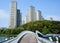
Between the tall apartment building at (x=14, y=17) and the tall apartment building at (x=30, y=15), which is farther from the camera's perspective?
the tall apartment building at (x=30, y=15)

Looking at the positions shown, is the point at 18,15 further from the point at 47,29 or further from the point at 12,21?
the point at 47,29

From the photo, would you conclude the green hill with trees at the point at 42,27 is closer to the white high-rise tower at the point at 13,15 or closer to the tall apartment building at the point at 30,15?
the white high-rise tower at the point at 13,15

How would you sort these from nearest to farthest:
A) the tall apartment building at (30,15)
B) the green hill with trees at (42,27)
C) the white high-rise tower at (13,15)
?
the green hill with trees at (42,27) < the white high-rise tower at (13,15) < the tall apartment building at (30,15)

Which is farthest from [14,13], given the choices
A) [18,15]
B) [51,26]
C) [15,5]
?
[51,26]

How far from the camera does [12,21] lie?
107562 millimetres

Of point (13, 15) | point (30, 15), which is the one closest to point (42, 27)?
point (13, 15)

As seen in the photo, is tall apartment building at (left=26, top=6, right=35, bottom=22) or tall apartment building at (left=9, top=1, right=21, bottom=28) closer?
tall apartment building at (left=9, top=1, right=21, bottom=28)

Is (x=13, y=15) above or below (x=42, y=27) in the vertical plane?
above

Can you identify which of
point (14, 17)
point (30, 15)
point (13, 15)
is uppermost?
point (13, 15)

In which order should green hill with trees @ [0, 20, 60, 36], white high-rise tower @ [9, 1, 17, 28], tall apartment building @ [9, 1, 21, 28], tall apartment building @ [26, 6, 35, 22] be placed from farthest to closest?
tall apartment building @ [26, 6, 35, 22], tall apartment building @ [9, 1, 21, 28], white high-rise tower @ [9, 1, 17, 28], green hill with trees @ [0, 20, 60, 36]

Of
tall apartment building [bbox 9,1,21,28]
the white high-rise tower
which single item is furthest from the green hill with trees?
tall apartment building [bbox 9,1,21,28]

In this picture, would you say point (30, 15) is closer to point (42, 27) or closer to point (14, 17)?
point (14, 17)

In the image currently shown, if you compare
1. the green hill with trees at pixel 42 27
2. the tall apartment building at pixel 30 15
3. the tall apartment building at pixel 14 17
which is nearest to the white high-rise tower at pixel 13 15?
the tall apartment building at pixel 14 17

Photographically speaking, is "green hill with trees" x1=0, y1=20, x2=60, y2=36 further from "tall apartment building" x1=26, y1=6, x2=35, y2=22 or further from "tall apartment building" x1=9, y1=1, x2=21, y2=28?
"tall apartment building" x1=26, y1=6, x2=35, y2=22
